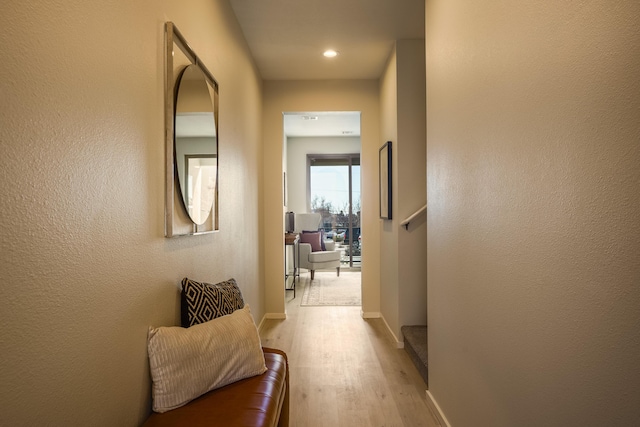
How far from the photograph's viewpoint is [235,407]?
4.72 ft

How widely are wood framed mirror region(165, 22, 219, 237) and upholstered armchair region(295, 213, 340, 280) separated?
430cm

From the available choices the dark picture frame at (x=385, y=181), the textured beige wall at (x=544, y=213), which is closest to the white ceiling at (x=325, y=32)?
the dark picture frame at (x=385, y=181)

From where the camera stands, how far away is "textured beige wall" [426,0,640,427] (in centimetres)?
84

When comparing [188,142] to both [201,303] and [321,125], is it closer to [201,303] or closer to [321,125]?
[201,303]

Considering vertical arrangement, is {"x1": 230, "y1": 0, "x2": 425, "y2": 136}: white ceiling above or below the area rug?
above

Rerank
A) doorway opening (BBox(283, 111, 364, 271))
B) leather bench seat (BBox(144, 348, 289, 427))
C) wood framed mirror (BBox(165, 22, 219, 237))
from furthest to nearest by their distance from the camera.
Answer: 1. doorway opening (BBox(283, 111, 364, 271))
2. wood framed mirror (BBox(165, 22, 219, 237))
3. leather bench seat (BBox(144, 348, 289, 427))

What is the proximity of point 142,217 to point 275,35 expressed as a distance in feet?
8.47

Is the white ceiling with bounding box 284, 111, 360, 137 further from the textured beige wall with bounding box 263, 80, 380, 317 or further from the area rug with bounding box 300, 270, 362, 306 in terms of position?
the area rug with bounding box 300, 270, 362, 306

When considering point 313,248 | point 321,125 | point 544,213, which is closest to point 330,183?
point 321,125

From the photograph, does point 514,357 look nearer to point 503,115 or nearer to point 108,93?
point 503,115

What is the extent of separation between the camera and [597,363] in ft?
2.98

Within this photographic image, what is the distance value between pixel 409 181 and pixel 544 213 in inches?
93.5

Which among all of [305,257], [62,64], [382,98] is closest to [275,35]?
[382,98]

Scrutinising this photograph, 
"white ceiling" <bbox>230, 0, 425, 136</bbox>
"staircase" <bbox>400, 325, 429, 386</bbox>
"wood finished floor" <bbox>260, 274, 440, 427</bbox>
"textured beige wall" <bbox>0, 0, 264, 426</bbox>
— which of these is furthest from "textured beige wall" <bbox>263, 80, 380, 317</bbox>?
"textured beige wall" <bbox>0, 0, 264, 426</bbox>
